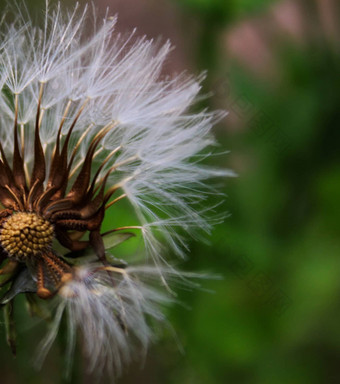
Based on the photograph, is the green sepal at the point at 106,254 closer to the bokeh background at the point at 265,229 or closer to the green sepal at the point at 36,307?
the green sepal at the point at 36,307

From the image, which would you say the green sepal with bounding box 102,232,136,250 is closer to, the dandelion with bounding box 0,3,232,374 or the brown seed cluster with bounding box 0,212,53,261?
the dandelion with bounding box 0,3,232,374

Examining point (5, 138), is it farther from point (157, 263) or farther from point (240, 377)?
point (240, 377)

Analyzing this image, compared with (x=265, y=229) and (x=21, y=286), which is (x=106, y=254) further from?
(x=265, y=229)

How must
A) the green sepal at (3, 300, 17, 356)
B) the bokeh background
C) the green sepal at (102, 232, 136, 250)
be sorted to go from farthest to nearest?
1. the bokeh background
2. the green sepal at (102, 232, 136, 250)
3. the green sepal at (3, 300, 17, 356)

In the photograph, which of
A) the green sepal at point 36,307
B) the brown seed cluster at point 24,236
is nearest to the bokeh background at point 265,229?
the green sepal at point 36,307

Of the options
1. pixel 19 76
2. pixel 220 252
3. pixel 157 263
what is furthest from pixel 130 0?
pixel 157 263

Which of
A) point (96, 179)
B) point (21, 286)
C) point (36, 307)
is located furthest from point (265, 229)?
point (21, 286)

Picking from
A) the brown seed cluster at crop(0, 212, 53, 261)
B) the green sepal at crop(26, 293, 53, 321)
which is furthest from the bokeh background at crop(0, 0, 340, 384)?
the brown seed cluster at crop(0, 212, 53, 261)

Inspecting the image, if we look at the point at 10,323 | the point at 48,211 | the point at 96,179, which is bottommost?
the point at 10,323
